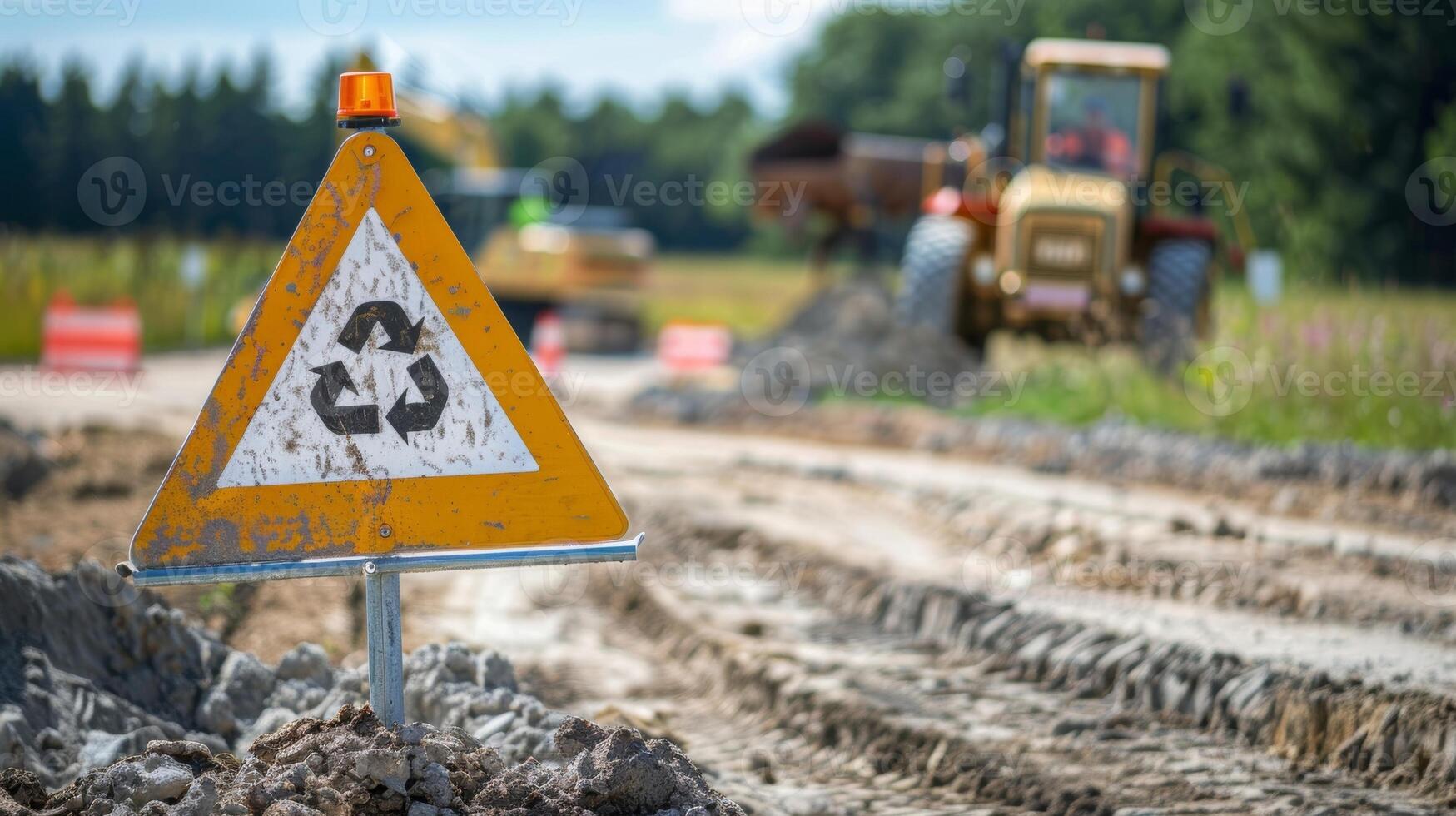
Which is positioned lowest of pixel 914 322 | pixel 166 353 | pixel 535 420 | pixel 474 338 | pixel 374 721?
pixel 166 353

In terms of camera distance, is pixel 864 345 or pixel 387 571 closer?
pixel 387 571

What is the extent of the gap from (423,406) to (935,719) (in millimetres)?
2494

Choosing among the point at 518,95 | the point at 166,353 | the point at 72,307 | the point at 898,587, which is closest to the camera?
the point at 898,587

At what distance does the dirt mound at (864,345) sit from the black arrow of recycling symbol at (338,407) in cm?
1062

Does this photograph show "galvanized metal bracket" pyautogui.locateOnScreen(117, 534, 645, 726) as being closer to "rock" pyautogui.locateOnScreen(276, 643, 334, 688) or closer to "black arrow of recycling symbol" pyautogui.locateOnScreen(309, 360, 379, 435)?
"black arrow of recycling symbol" pyautogui.locateOnScreen(309, 360, 379, 435)

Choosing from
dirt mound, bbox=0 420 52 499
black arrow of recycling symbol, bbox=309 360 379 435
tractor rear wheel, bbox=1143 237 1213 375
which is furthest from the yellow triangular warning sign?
tractor rear wheel, bbox=1143 237 1213 375

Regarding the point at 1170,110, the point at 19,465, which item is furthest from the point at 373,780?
the point at 1170,110

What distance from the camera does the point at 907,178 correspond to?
20.2 meters

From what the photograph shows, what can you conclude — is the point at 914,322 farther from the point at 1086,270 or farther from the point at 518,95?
the point at 518,95

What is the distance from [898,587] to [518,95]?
88.5 m

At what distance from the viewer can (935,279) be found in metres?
12.9

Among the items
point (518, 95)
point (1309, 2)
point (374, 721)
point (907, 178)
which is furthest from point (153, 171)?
point (518, 95)

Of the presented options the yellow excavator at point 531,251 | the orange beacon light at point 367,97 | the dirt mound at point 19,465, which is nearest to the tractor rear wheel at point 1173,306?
the dirt mound at point 19,465

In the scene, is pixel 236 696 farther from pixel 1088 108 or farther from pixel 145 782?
pixel 1088 108
